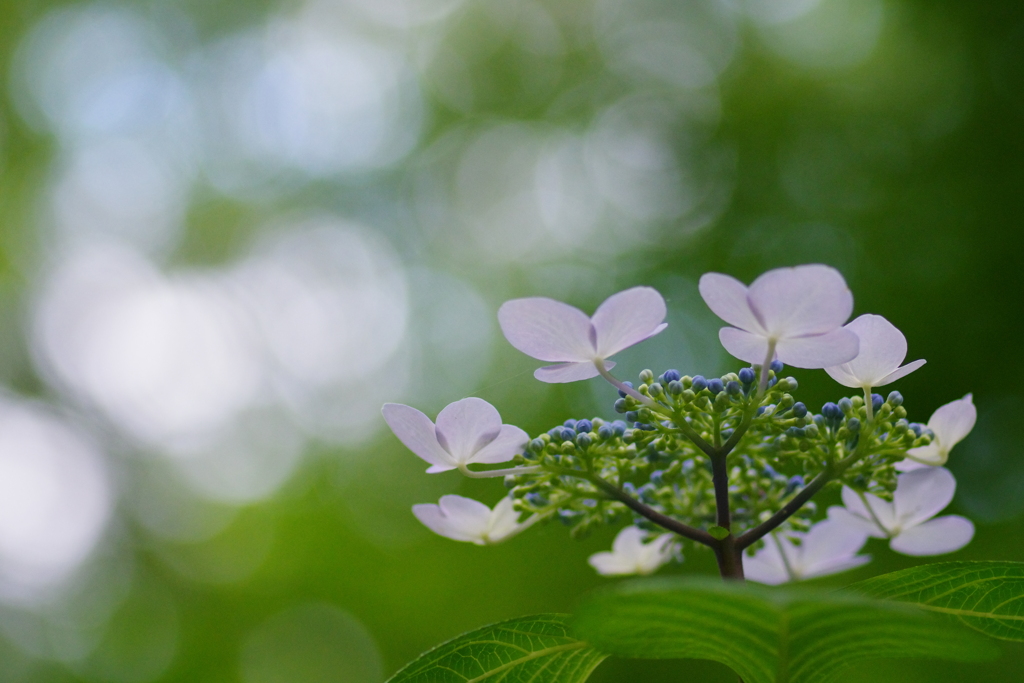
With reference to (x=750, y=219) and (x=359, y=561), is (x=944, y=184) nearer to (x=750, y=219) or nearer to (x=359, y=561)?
(x=750, y=219)

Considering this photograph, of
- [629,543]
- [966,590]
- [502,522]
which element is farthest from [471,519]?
[966,590]

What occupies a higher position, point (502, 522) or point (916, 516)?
point (916, 516)

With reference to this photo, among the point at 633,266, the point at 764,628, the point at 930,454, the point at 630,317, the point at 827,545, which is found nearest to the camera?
the point at 764,628

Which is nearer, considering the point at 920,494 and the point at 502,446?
the point at 502,446

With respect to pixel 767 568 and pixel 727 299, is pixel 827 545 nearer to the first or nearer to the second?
pixel 767 568

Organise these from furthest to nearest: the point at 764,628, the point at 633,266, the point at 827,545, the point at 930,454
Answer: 1. the point at 633,266
2. the point at 827,545
3. the point at 930,454
4. the point at 764,628

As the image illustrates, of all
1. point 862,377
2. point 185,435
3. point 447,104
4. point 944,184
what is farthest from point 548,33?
point 862,377

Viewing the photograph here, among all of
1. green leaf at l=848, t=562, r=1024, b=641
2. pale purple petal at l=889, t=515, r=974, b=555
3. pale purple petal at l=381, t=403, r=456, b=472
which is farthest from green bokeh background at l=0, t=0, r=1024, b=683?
pale purple petal at l=381, t=403, r=456, b=472
